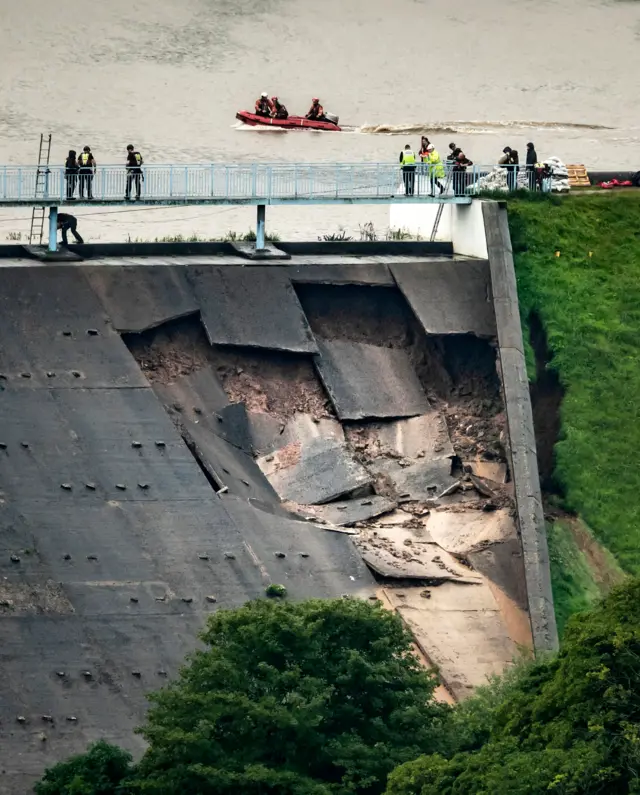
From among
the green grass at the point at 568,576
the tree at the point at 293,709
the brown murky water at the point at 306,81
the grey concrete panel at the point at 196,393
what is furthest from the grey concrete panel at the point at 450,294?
the tree at the point at 293,709

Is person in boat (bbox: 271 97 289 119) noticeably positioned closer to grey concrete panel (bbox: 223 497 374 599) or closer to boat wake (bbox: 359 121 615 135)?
boat wake (bbox: 359 121 615 135)

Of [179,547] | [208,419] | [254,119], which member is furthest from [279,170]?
[179,547]

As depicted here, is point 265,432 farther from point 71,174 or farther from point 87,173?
point 71,174

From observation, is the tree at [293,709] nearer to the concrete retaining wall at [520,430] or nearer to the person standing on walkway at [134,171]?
the concrete retaining wall at [520,430]

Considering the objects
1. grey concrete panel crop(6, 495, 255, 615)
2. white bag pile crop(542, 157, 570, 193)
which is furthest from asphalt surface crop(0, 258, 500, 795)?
white bag pile crop(542, 157, 570, 193)

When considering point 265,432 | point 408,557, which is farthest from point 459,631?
point 265,432

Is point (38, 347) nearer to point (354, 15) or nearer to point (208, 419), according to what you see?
point (208, 419)
